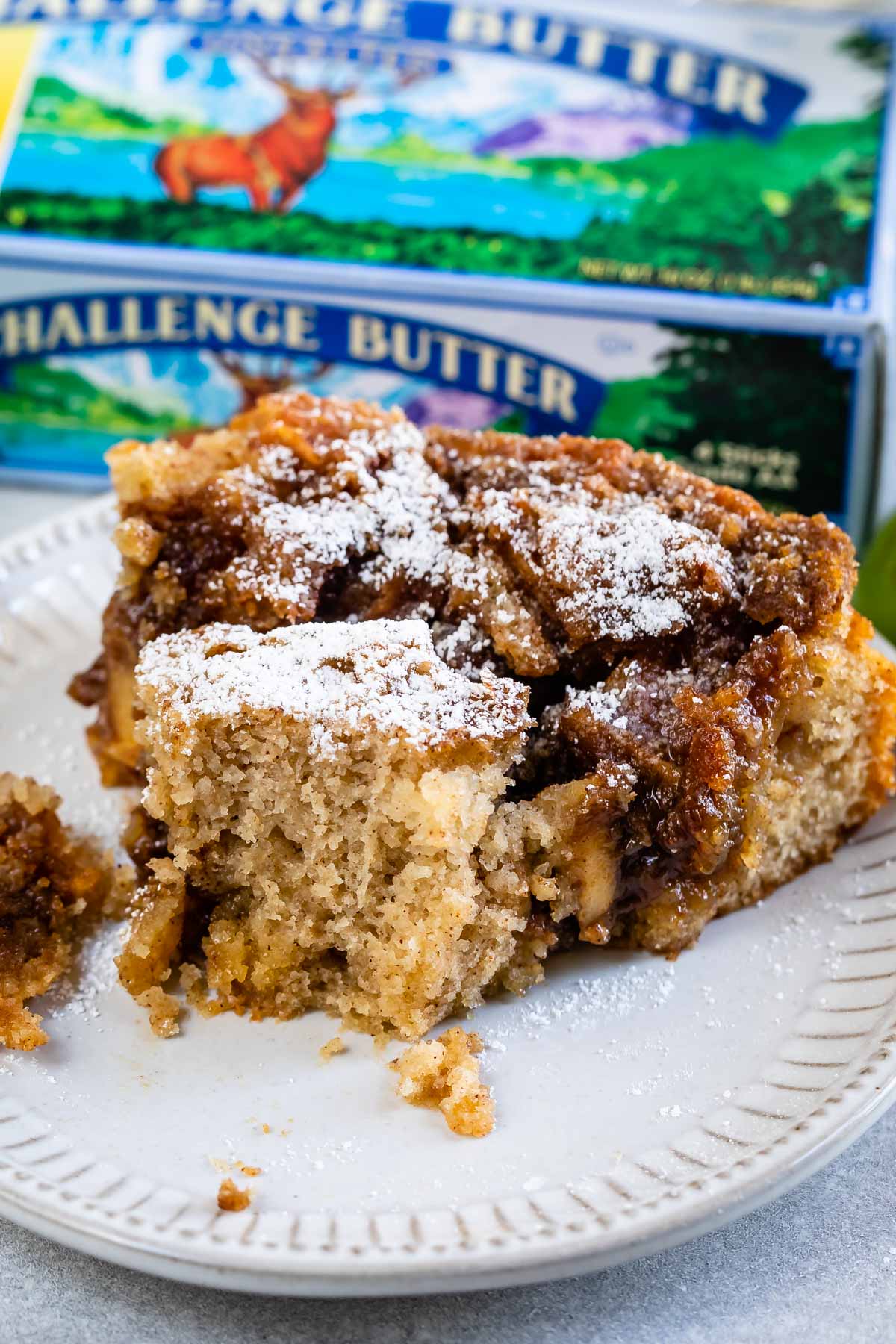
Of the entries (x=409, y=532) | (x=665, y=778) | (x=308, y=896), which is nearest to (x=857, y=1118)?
(x=665, y=778)

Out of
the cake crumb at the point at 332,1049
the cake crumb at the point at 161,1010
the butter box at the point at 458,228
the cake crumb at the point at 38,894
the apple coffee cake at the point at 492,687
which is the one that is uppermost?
the butter box at the point at 458,228

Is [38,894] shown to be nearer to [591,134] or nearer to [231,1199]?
[231,1199]

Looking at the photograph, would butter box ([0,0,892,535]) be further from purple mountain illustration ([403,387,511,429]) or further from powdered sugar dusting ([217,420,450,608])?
powdered sugar dusting ([217,420,450,608])

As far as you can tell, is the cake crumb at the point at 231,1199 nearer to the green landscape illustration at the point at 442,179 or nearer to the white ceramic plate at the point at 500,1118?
the white ceramic plate at the point at 500,1118

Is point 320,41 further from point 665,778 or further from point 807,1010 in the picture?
point 807,1010

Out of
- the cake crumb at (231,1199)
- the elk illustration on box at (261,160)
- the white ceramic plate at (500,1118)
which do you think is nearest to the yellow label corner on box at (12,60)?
the elk illustration on box at (261,160)

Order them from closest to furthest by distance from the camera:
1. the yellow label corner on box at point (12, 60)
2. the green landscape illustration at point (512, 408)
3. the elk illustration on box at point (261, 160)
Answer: the green landscape illustration at point (512, 408) → the elk illustration on box at point (261, 160) → the yellow label corner on box at point (12, 60)

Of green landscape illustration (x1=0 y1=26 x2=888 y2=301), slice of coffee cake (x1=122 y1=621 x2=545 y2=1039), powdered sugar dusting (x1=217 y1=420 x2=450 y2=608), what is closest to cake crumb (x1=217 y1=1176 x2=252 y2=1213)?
slice of coffee cake (x1=122 y1=621 x2=545 y2=1039)
